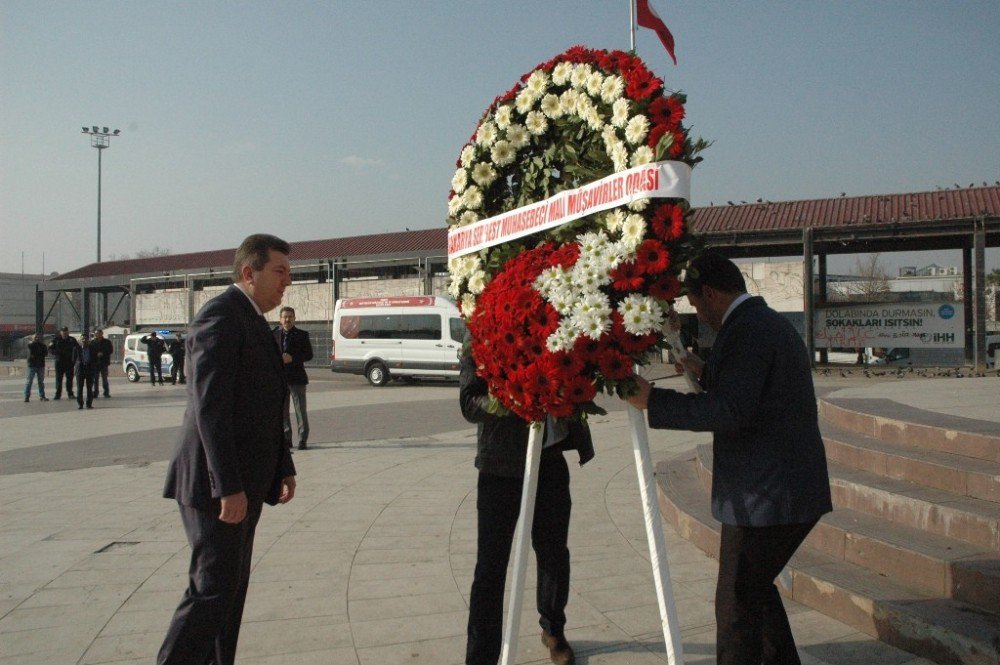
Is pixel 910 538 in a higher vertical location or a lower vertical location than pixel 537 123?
lower

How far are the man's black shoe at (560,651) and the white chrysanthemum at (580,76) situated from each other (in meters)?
2.42

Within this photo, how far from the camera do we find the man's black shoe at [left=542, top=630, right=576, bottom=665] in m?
3.54

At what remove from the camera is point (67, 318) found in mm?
68062

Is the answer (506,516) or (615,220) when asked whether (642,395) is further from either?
(506,516)

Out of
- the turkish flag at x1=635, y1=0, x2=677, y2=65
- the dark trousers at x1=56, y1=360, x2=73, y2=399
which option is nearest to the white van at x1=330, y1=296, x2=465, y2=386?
the dark trousers at x1=56, y1=360, x2=73, y2=399

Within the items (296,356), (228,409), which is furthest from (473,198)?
(296,356)

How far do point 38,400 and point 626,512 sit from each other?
760 inches

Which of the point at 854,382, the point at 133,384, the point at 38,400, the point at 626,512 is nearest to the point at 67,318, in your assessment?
the point at 133,384

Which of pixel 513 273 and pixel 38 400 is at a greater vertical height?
pixel 513 273

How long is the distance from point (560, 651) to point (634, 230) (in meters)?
1.99

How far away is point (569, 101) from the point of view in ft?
10.4

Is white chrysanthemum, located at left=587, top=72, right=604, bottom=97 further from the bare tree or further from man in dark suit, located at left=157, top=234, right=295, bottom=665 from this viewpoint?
the bare tree

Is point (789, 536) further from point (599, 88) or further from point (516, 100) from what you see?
point (516, 100)

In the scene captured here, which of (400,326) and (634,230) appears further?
(400,326)
